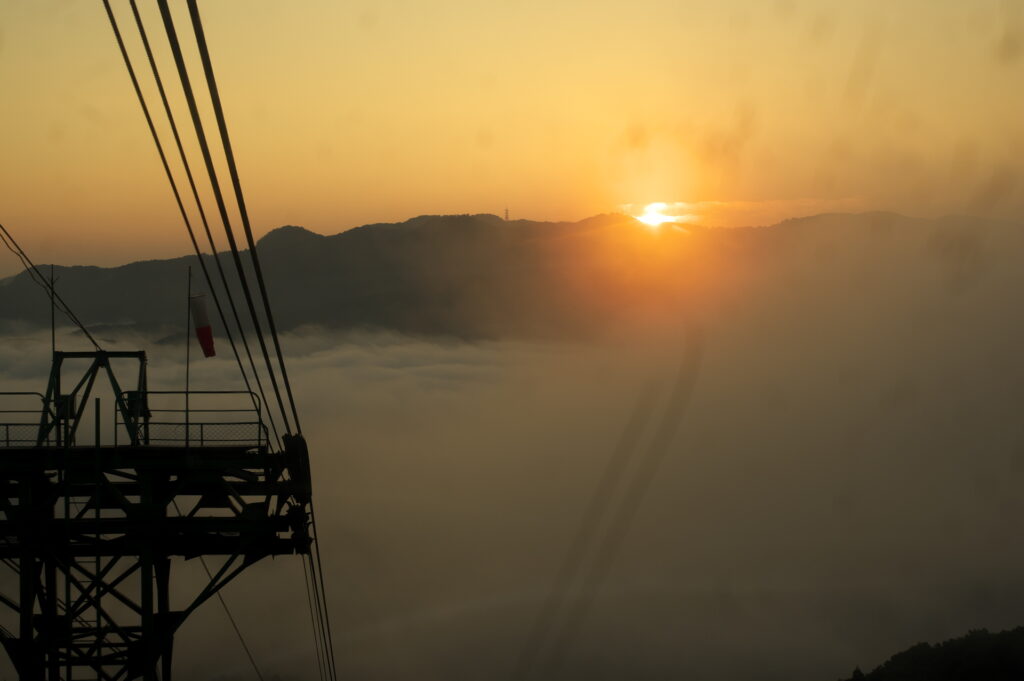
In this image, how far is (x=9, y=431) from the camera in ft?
70.0


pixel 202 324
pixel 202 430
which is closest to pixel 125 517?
pixel 202 430

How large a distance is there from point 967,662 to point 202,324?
69.1 m

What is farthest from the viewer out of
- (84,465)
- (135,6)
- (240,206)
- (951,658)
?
(951,658)

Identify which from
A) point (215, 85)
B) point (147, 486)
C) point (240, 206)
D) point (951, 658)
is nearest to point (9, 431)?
point (147, 486)

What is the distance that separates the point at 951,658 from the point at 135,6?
80173mm

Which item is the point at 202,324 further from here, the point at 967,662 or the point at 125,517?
the point at 967,662

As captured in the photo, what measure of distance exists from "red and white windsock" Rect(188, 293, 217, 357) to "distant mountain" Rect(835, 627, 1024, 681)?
6274 cm

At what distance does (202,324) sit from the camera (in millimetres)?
20297

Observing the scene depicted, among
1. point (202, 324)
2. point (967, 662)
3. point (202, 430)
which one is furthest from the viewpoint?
point (967, 662)

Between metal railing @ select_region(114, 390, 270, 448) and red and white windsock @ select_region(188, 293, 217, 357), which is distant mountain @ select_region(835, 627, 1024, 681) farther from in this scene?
red and white windsock @ select_region(188, 293, 217, 357)

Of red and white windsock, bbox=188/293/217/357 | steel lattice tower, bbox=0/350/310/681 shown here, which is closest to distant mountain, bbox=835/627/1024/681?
steel lattice tower, bbox=0/350/310/681

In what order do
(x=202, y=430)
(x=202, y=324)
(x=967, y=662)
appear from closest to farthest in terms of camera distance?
1. (x=202, y=324)
2. (x=202, y=430)
3. (x=967, y=662)

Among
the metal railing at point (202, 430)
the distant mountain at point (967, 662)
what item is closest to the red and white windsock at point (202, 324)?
the metal railing at point (202, 430)

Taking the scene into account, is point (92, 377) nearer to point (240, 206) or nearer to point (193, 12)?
point (240, 206)
